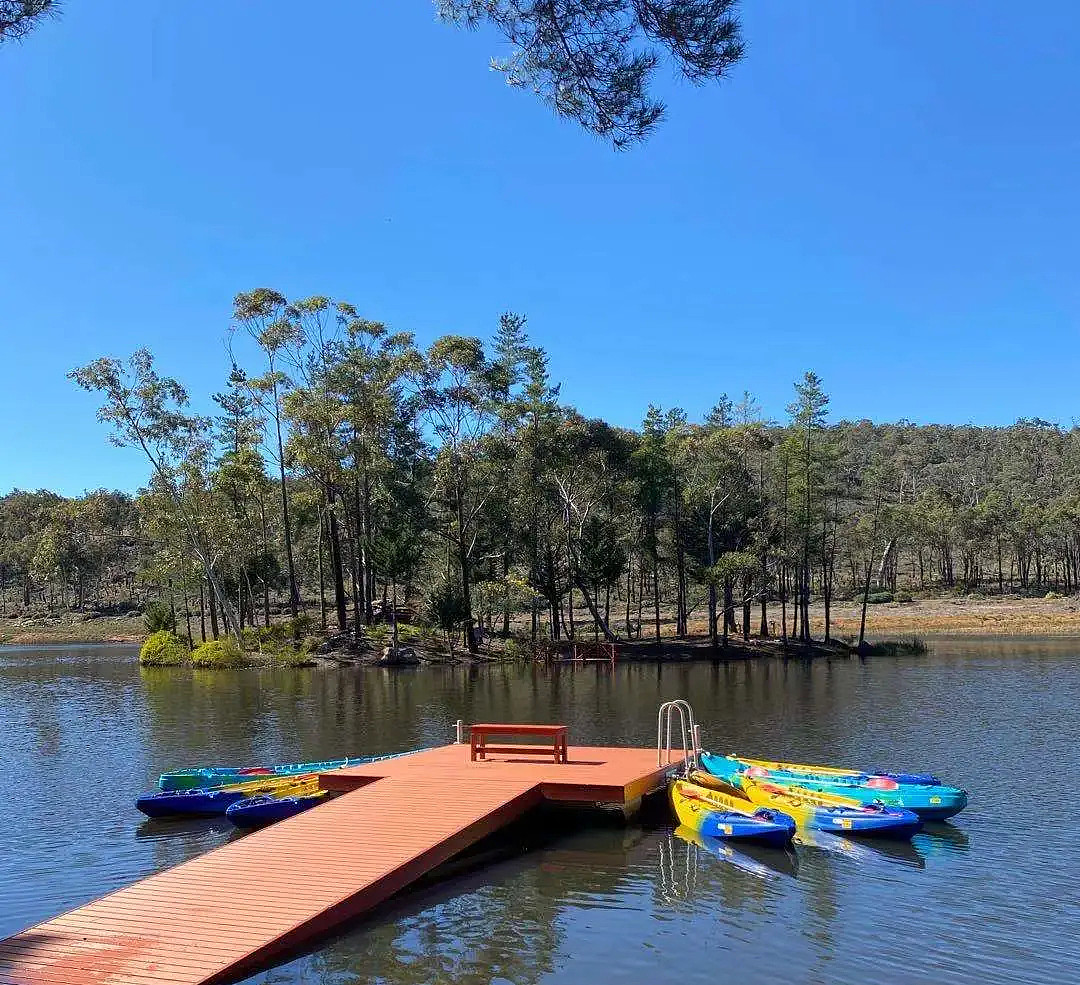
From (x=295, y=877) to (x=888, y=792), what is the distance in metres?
9.84

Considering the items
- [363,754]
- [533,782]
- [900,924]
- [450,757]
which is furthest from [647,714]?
[900,924]

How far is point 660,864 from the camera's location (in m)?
12.5

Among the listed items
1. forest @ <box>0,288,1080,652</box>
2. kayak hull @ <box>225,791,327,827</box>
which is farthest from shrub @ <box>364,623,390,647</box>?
kayak hull @ <box>225,791,327,827</box>

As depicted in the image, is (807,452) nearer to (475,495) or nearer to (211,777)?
(475,495)

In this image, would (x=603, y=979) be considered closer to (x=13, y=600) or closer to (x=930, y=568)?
(x=930, y=568)

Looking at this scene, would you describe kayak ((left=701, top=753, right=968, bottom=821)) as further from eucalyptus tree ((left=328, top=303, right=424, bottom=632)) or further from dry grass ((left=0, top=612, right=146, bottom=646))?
dry grass ((left=0, top=612, right=146, bottom=646))

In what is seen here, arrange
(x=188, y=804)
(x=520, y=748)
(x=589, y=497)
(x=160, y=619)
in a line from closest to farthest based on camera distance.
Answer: (x=188, y=804), (x=520, y=748), (x=589, y=497), (x=160, y=619)

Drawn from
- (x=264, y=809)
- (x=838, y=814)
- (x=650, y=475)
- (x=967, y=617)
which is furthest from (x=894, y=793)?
(x=967, y=617)

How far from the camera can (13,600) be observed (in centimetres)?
10194

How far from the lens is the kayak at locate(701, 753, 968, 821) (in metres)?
14.3

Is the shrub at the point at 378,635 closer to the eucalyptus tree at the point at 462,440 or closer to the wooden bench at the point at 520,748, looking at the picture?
the eucalyptus tree at the point at 462,440

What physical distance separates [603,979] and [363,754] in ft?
45.5

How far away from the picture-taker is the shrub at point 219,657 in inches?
1854

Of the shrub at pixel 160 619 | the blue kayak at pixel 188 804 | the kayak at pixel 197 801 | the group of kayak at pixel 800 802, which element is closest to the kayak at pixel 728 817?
the group of kayak at pixel 800 802
